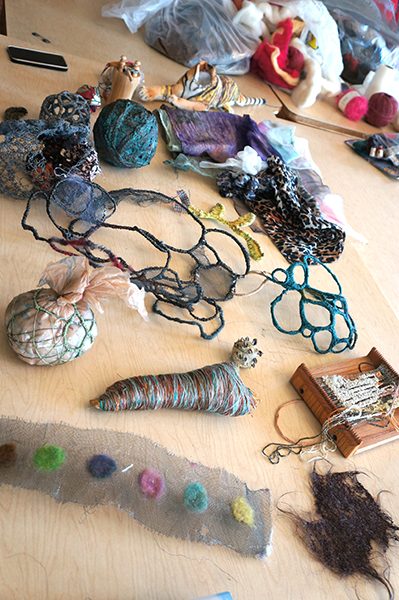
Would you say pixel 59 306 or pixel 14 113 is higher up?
pixel 59 306

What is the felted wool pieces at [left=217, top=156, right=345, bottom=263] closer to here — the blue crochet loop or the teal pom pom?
the blue crochet loop

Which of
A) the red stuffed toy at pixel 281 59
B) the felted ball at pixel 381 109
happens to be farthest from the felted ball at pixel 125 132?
the felted ball at pixel 381 109

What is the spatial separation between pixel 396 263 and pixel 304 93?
803 millimetres

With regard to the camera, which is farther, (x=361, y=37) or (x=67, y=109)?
(x=361, y=37)

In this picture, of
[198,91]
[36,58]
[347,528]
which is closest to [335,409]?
[347,528]

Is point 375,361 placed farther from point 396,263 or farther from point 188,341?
point 396,263

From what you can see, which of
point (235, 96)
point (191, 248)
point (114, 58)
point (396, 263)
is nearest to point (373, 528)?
point (191, 248)

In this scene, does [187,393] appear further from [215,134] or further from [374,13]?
[374,13]

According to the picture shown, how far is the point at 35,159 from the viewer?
3.40 ft

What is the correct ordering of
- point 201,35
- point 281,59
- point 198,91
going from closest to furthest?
point 198,91, point 201,35, point 281,59

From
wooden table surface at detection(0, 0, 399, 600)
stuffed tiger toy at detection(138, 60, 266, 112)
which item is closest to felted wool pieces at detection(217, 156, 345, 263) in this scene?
wooden table surface at detection(0, 0, 399, 600)

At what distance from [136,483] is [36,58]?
1250mm

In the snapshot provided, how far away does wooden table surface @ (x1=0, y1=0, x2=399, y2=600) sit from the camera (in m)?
0.64

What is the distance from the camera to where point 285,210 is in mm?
1337
